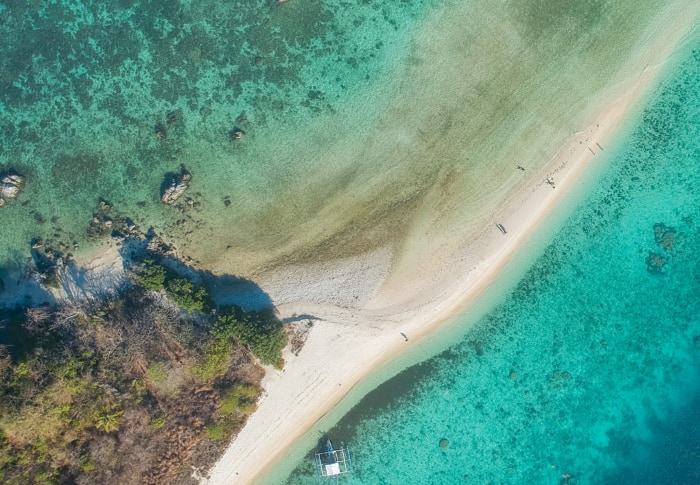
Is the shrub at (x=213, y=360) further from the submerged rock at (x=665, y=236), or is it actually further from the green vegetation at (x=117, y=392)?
the submerged rock at (x=665, y=236)

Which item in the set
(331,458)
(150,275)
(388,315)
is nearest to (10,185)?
(150,275)

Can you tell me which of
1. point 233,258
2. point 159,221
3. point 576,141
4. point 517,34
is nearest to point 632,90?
point 576,141

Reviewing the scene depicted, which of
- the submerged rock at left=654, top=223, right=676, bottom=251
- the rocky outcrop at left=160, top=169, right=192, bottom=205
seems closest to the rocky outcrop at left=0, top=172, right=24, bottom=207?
the rocky outcrop at left=160, top=169, right=192, bottom=205

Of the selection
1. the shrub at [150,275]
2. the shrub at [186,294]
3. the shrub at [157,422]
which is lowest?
the shrub at [157,422]

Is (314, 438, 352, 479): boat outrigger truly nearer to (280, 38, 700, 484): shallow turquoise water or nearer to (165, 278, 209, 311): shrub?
(280, 38, 700, 484): shallow turquoise water

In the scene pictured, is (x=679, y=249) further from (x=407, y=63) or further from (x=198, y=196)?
(x=198, y=196)

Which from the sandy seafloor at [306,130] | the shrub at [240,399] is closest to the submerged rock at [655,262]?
the sandy seafloor at [306,130]
